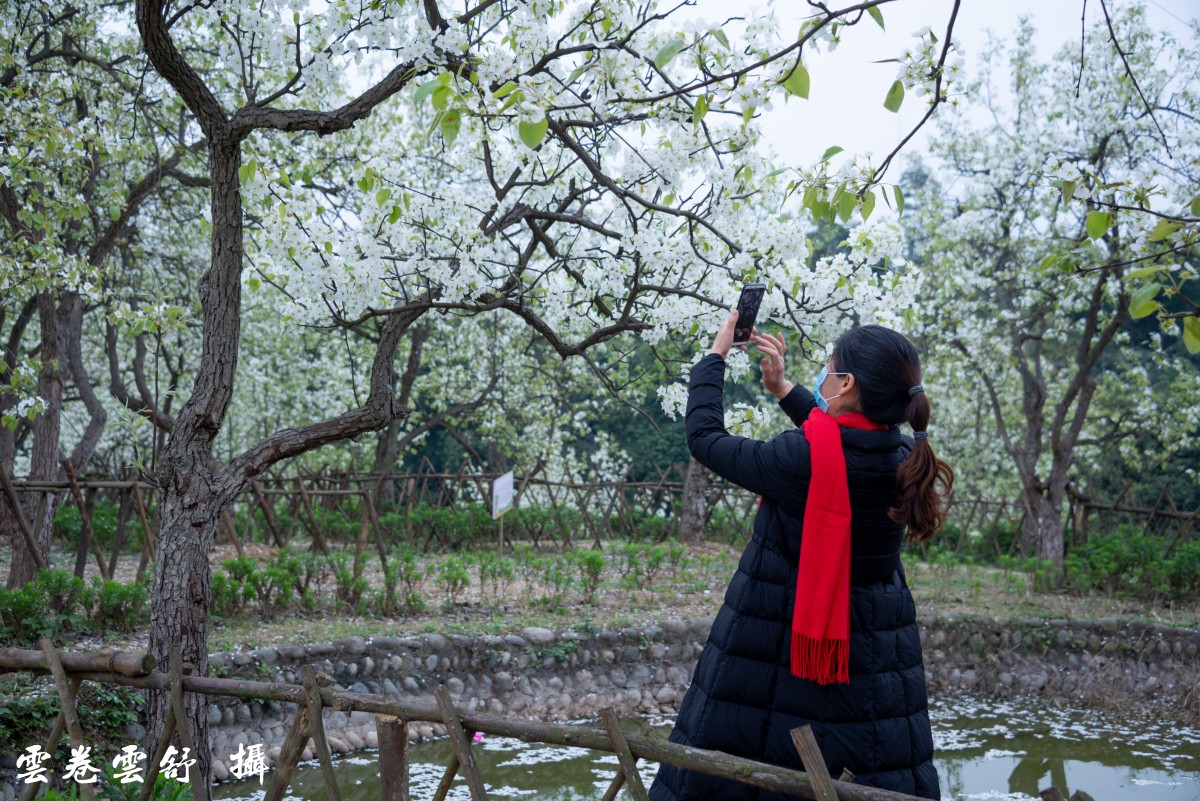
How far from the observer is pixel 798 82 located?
6.91ft

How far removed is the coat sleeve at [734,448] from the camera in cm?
208

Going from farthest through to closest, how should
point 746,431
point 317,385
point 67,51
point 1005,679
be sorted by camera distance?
point 317,385, point 1005,679, point 67,51, point 746,431

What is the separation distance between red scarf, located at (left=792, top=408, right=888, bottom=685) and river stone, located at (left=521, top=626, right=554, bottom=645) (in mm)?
A: 5029

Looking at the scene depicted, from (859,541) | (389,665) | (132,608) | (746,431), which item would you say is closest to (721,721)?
(859,541)

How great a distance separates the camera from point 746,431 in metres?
3.87

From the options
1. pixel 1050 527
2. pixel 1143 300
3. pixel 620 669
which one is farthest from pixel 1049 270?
pixel 1143 300

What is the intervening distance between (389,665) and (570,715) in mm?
1325

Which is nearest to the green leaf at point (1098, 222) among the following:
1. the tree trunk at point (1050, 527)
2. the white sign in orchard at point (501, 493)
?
the white sign in orchard at point (501, 493)

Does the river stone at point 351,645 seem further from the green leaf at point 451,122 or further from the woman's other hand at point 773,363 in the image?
the green leaf at point 451,122

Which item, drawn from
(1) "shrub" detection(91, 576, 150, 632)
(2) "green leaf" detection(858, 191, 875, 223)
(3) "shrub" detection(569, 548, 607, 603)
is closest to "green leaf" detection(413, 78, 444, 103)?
(2) "green leaf" detection(858, 191, 875, 223)

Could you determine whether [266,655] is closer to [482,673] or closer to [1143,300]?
[482,673]

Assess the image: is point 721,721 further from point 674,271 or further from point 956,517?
point 956,517

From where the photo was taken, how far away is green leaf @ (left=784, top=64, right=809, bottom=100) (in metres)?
2.09

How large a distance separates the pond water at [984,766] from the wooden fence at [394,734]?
1867 millimetres
